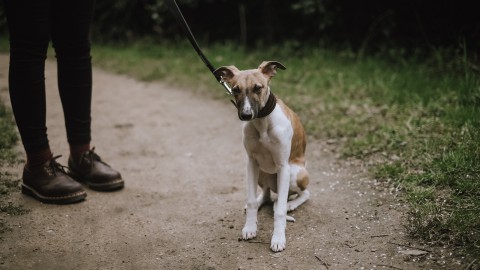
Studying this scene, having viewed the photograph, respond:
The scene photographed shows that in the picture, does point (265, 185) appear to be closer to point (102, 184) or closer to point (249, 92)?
point (249, 92)

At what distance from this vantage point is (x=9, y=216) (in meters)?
3.03

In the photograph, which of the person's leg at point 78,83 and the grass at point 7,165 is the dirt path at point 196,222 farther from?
the person's leg at point 78,83

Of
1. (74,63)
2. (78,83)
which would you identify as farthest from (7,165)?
(74,63)

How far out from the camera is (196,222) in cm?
313

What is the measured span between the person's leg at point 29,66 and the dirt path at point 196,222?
1.72 ft

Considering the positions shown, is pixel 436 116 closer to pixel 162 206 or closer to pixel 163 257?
pixel 162 206

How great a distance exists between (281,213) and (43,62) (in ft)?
5.93

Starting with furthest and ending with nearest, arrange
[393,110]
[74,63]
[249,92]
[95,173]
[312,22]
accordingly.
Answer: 1. [312,22]
2. [393,110]
3. [95,173]
4. [74,63]
5. [249,92]

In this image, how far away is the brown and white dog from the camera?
2.70 metres

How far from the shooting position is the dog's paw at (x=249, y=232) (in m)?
2.87

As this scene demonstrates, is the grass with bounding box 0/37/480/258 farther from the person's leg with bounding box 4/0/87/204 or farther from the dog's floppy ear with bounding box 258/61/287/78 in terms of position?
the dog's floppy ear with bounding box 258/61/287/78

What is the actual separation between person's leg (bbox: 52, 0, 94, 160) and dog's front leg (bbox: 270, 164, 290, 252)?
152 cm

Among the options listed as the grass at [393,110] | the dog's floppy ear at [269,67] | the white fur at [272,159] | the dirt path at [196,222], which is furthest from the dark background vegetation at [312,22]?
the white fur at [272,159]

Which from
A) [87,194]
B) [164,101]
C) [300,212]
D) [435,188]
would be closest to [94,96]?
[164,101]
